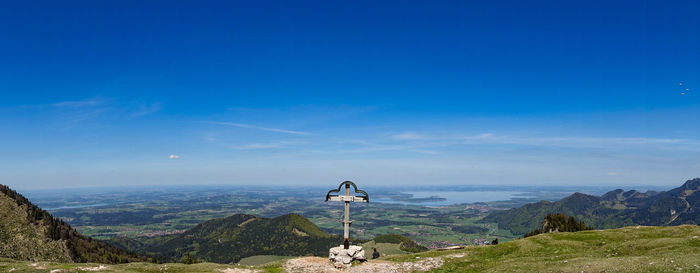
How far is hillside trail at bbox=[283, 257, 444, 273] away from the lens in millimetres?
34625

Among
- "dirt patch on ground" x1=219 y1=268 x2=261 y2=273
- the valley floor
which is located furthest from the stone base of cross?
"dirt patch on ground" x1=219 y1=268 x2=261 y2=273

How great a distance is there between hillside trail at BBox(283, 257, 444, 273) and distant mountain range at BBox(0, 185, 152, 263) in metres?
92.4

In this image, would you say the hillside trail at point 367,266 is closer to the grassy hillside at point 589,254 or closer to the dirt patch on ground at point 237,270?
the grassy hillside at point 589,254

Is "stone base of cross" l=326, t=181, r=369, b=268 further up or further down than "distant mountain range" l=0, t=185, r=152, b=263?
further up

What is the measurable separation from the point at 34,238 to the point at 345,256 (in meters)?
119

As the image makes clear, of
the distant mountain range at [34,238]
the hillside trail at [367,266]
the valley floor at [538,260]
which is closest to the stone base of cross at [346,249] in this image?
the hillside trail at [367,266]

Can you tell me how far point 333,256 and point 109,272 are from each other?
21.1m

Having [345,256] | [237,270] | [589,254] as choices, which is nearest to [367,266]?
[345,256]

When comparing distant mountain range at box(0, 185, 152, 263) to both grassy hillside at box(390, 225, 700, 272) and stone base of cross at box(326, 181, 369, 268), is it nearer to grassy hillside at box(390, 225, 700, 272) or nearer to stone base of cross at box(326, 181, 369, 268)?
stone base of cross at box(326, 181, 369, 268)

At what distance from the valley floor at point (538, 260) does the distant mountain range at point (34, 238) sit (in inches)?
3113

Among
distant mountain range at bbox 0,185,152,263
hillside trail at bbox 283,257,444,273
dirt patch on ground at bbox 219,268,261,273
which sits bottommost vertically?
distant mountain range at bbox 0,185,152,263

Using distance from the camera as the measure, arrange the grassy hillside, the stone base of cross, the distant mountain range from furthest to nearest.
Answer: the distant mountain range → the stone base of cross → the grassy hillside

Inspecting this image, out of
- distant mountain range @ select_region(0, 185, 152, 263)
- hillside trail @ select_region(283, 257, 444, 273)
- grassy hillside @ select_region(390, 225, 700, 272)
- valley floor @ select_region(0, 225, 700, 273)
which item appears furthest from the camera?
distant mountain range @ select_region(0, 185, 152, 263)

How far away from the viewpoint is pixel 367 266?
35406mm
